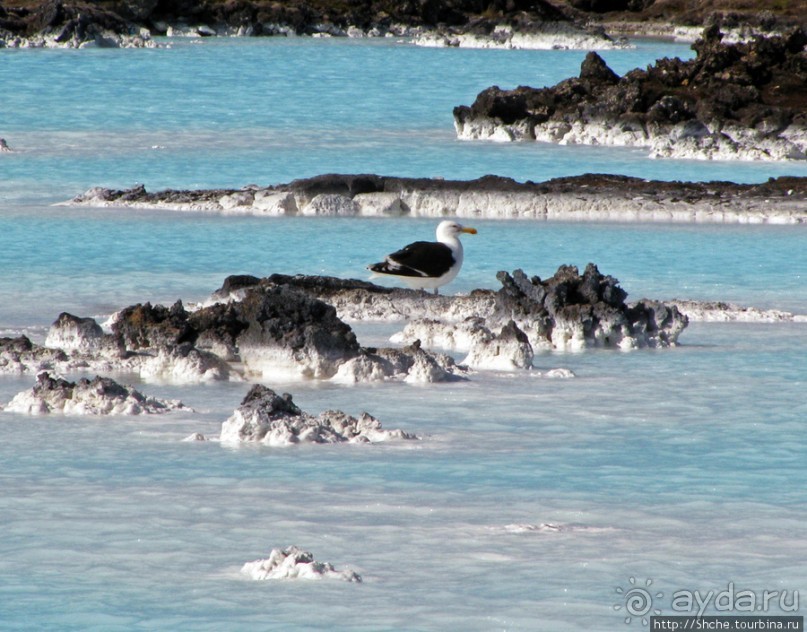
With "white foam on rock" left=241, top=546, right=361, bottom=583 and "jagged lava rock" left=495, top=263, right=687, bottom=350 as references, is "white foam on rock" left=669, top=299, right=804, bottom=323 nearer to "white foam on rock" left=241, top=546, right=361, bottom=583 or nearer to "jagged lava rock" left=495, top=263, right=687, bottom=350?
"jagged lava rock" left=495, top=263, right=687, bottom=350

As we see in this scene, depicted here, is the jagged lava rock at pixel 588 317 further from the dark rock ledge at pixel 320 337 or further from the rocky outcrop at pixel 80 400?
the rocky outcrop at pixel 80 400

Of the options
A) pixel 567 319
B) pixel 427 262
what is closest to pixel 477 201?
pixel 427 262

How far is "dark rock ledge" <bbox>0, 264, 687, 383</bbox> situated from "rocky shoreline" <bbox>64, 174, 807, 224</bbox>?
814 cm

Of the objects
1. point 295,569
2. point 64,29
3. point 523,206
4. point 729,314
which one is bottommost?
point 295,569

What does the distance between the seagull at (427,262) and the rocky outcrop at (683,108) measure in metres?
15.9

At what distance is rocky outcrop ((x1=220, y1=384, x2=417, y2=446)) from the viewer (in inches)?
341

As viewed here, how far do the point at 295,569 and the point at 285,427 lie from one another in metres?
2.45

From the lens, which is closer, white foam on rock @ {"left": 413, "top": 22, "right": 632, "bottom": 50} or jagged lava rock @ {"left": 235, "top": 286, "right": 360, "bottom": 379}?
jagged lava rock @ {"left": 235, "top": 286, "right": 360, "bottom": 379}

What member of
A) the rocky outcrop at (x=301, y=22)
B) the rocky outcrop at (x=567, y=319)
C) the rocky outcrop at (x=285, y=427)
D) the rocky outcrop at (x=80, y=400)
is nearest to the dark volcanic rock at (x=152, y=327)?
the rocky outcrop at (x=567, y=319)

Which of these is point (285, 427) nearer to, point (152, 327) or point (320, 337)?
point (320, 337)

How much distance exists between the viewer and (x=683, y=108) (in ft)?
96.8

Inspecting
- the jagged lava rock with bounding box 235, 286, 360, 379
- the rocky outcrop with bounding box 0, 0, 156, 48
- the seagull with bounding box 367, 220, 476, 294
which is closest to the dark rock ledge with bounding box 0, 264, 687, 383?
the jagged lava rock with bounding box 235, 286, 360, 379

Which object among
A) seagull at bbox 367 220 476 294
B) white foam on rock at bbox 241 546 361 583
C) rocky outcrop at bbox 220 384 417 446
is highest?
seagull at bbox 367 220 476 294

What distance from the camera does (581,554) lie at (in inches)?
263
